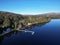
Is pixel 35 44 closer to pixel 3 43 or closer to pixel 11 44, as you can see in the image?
pixel 11 44

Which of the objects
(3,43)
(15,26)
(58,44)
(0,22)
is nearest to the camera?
(58,44)

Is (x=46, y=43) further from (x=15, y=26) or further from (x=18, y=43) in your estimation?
(x=15, y=26)

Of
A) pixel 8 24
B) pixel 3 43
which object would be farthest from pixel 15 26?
pixel 3 43

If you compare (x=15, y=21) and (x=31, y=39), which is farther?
(x=15, y=21)

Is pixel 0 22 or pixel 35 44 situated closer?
pixel 35 44

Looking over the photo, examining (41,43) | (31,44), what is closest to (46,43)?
(41,43)

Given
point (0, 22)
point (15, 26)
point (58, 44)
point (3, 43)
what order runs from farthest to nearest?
1. point (0, 22)
2. point (15, 26)
3. point (3, 43)
4. point (58, 44)

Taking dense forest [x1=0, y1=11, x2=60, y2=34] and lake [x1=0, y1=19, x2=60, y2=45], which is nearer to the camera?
lake [x1=0, y1=19, x2=60, y2=45]

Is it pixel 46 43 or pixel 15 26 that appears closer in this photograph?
pixel 46 43

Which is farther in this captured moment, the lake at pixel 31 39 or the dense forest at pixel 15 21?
the dense forest at pixel 15 21
